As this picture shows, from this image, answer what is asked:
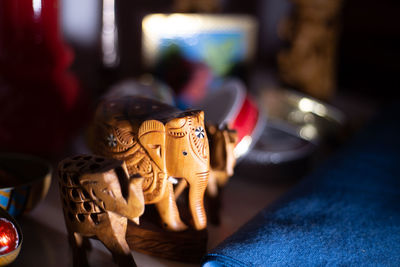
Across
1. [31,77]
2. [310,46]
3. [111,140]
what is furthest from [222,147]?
[310,46]

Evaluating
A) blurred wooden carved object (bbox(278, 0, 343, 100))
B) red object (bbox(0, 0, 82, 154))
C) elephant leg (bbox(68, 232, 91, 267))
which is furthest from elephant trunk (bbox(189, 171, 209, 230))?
blurred wooden carved object (bbox(278, 0, 343, 100))

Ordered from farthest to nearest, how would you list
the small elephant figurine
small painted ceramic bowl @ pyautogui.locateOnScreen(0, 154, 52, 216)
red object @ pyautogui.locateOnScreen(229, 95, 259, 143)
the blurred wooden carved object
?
the blurred wooden carved object, red object @ pyautogui.locateOnScreen(229, 95, 259, 143), small painted ceramic bowl @ pyautogui.locateOnScreen(0, 154, 52, 216), the small elephant figurine

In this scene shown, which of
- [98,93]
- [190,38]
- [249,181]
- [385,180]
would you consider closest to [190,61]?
[190,38]

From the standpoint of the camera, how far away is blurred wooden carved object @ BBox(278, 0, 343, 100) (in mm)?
924

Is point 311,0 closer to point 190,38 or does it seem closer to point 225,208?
point 190,38

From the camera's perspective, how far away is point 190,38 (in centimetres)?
90

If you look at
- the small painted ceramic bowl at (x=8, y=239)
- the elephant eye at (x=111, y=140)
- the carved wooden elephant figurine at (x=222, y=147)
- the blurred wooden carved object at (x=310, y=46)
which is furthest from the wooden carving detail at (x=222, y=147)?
the blurred wooden carved object at (x=310, y=46)

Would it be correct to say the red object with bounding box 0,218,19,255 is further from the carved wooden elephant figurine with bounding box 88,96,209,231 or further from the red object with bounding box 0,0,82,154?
the red object with bounding box 0,0,82,154

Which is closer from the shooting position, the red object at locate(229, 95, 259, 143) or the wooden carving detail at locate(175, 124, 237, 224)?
the wooden carving detail at locate(175, 124, 237, 224)

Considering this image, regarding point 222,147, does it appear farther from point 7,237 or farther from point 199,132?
point 7,237

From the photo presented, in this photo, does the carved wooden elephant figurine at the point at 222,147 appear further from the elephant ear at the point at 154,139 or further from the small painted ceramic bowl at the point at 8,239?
the small painted ceramic bowl at the point at 8,239

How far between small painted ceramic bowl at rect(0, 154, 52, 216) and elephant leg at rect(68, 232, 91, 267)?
87mm

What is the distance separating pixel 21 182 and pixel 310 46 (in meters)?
0.65

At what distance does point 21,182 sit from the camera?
1.82 feet
